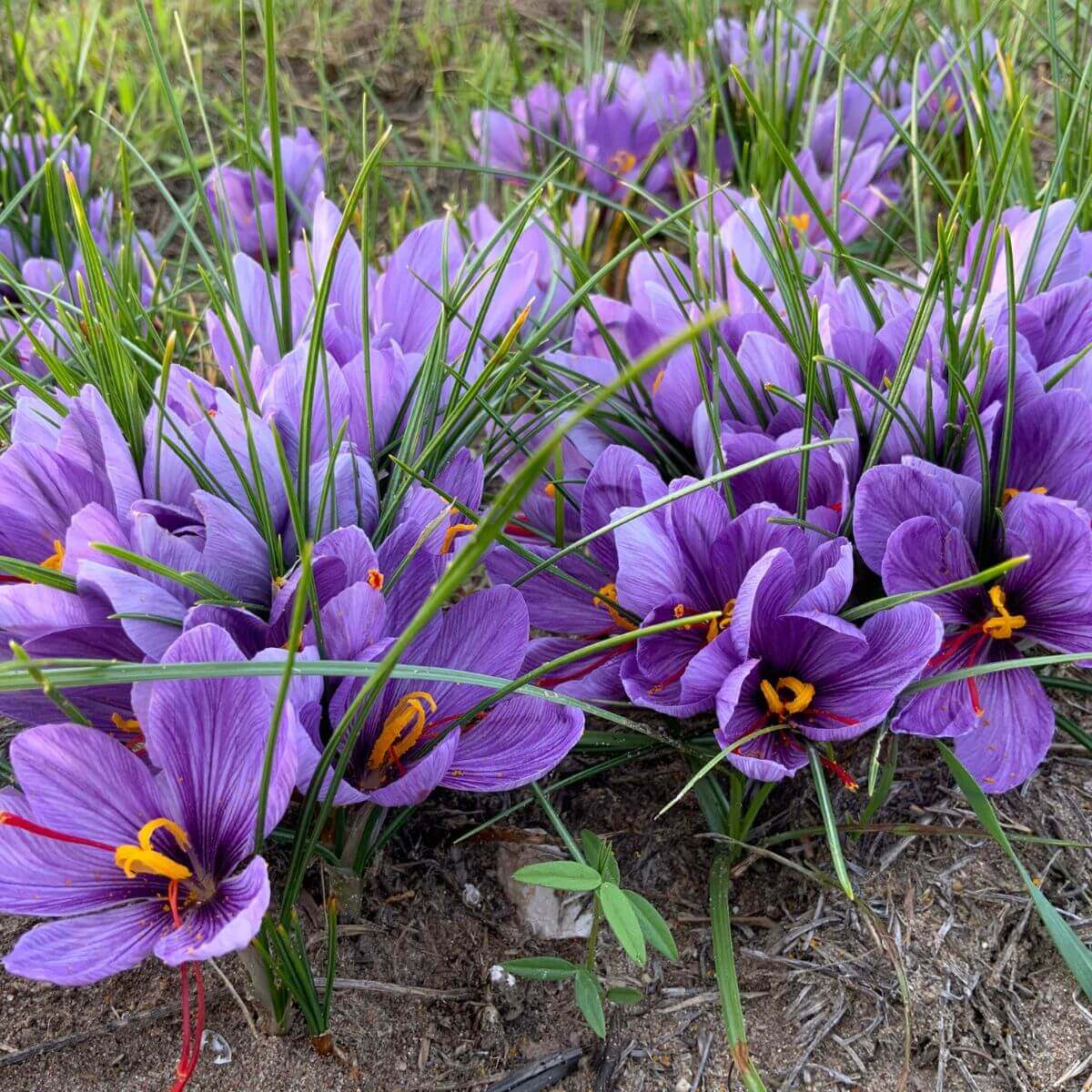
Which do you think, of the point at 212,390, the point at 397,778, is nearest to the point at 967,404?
the point at 397,778

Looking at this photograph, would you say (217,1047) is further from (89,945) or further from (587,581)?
(587,581)

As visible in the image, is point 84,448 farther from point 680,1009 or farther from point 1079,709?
point 1079,709

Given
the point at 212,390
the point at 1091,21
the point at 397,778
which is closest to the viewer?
the point at 397,778

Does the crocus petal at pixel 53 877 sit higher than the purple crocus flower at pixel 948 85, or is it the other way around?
the purple crocus flower at pixel 948 85

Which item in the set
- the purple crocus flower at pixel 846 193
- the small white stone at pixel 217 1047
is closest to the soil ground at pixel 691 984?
the small white stone at pixel 217 1047

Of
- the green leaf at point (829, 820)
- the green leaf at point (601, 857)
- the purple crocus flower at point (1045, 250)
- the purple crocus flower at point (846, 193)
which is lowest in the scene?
the green leaf at point (601, 857)

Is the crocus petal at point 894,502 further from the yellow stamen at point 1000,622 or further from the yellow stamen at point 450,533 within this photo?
the yellow stamen at point 450,533

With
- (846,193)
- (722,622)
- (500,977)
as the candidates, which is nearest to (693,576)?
(722,622)
